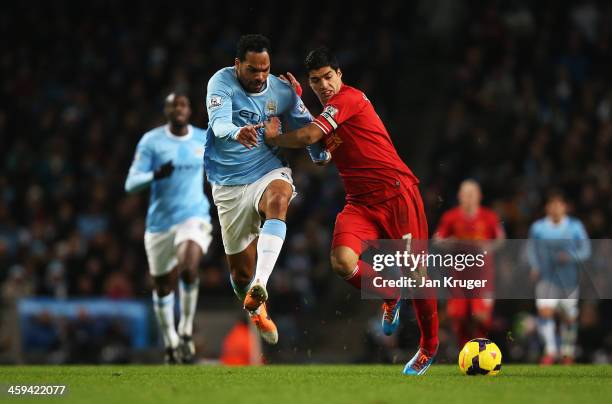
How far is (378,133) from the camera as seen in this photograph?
8.97 m

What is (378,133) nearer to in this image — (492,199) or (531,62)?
(492,199)

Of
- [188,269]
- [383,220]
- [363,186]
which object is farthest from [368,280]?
[188,269]

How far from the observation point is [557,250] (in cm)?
1419

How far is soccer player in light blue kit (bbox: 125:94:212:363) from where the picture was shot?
11.5 m

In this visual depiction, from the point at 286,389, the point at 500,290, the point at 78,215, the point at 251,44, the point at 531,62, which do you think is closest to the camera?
the point at 286,389

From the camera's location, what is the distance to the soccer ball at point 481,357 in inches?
339

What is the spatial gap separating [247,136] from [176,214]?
11.0ft

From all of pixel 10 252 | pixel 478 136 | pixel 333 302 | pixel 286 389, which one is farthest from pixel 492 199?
pixel 286 389

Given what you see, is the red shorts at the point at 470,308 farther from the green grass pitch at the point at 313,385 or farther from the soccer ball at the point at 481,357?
the soccer ball at the point at 481,357

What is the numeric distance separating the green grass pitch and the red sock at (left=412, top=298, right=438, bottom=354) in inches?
10.2

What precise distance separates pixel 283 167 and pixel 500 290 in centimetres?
615

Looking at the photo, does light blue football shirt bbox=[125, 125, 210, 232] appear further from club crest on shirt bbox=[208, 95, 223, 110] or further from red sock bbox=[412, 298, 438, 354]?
red sock bbox=[412, 298, 438, 354]

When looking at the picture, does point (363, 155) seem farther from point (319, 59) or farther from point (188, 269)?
point (188, 269)

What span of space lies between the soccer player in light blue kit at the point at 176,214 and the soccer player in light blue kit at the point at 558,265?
4773mm
